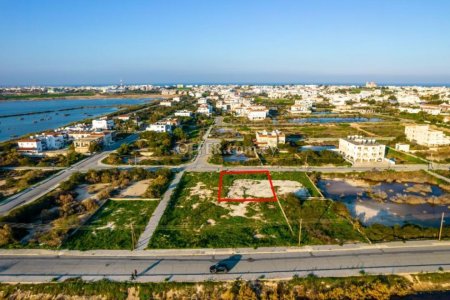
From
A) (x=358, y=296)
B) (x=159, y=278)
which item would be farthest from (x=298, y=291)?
(x=159, y=278)

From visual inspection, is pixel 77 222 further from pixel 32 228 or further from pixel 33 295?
pixel 33 295

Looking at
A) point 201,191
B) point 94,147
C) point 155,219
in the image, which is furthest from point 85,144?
point 155,219

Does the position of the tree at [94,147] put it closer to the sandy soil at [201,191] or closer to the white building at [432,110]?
the sandy soil at [201,191]

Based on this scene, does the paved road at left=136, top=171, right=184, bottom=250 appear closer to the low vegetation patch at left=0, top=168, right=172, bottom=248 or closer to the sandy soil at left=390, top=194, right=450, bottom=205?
the low vegetation patch at left=0, top=168, right=172, bottom=248

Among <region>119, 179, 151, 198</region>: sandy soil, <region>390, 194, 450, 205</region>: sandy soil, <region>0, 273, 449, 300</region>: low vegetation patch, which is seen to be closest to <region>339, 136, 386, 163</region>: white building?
<region>390, 194, 450, 205</region>: sandy soil

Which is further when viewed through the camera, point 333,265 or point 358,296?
point 333,265

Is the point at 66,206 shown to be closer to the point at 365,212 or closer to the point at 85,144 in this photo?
the point at 85,144
